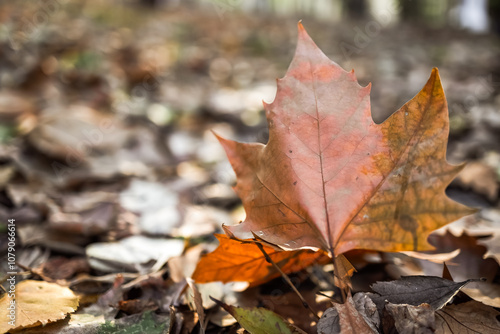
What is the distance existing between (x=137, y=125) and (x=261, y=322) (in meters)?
1.65

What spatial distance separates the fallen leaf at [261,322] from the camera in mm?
701

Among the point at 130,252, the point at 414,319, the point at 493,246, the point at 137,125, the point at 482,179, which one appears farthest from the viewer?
the point at 137,125

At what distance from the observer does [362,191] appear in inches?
29.0

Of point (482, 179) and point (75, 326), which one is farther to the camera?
point (482, 179)

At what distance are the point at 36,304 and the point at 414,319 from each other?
0.70 metres

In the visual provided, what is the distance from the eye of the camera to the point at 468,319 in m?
0.70

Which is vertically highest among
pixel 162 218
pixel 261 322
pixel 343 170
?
pixel 343 170

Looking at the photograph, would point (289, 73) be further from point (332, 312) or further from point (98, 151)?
point (98, 151)

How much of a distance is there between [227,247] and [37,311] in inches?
15.2

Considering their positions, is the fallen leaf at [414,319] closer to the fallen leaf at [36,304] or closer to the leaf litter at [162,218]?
the leaf litter at [162,218]

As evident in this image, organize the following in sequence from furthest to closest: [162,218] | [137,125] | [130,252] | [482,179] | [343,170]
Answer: [137,125] < [482,179] < [162,218] < [130,252] < [343,170]

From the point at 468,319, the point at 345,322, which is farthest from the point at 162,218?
the point at 468,319

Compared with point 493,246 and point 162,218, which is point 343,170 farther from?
point 162,218

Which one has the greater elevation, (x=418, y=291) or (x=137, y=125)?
(x=418, y=291)
